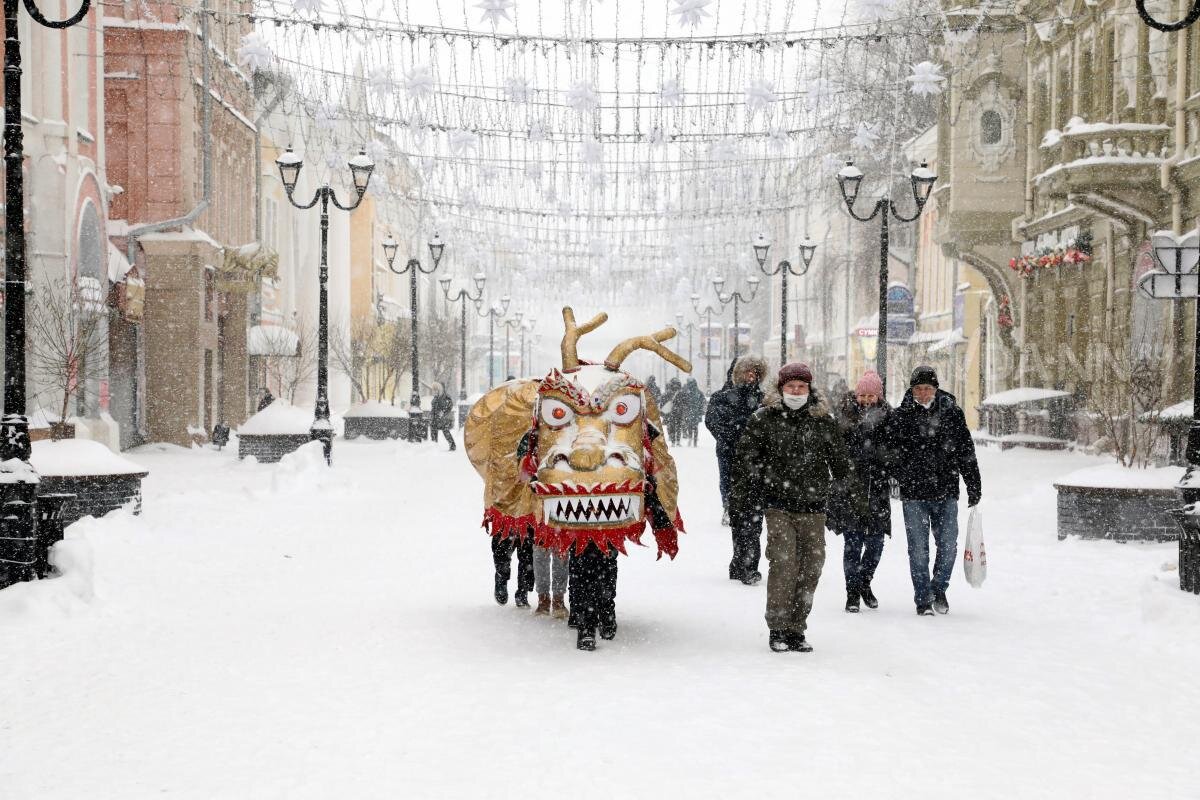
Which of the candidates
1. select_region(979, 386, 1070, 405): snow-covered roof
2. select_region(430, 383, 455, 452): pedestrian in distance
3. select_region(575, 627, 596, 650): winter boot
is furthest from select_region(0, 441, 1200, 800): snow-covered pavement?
select_region(430, 383, 455, 452): pedestrian in distance

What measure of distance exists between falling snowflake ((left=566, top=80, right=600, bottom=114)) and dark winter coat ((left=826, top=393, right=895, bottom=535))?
45.6 ft

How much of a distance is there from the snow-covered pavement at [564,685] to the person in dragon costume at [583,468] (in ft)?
1.82

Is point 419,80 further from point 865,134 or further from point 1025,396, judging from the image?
point 1025,396

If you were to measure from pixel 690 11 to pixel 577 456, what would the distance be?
11.8 m

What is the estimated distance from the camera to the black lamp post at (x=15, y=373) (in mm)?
9789

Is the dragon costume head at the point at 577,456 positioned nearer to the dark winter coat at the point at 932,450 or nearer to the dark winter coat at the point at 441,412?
the dark winter coat at the point at 932,450

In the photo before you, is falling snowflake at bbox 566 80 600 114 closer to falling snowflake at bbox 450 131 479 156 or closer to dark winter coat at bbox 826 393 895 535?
falling snowflake at bbox 450 131 479 156

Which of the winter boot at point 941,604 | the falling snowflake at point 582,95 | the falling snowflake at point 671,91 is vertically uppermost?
the falling snowflake at point 671,91

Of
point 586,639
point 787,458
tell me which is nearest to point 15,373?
point 586,639

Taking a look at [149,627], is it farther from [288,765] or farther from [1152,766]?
[1152,766]

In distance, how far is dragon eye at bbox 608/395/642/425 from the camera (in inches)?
328

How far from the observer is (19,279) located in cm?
1035

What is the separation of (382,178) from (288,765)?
38.3 m

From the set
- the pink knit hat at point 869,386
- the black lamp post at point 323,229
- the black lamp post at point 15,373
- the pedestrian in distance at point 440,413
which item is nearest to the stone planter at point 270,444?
the black lamp post at point 323,229
